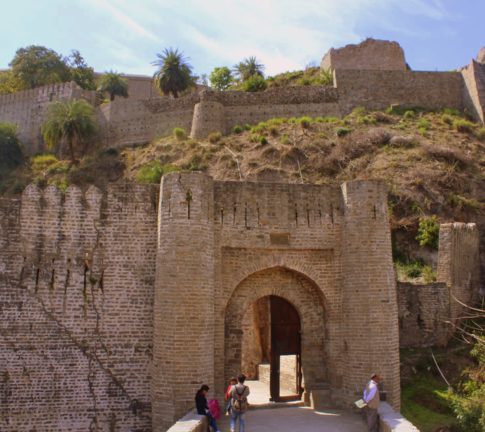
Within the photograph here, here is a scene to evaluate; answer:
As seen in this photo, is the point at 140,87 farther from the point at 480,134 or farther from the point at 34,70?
the point at 480,134

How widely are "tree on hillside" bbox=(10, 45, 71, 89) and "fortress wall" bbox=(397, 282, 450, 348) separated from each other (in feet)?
143

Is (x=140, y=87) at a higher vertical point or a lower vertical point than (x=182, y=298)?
higher

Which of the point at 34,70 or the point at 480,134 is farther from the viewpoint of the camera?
the point at 34,70

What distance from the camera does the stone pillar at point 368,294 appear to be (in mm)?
12117

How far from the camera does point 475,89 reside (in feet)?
137

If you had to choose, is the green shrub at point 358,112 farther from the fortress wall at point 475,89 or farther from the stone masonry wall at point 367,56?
the stone masonry wall at point 367,56

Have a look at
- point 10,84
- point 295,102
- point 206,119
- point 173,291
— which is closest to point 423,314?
point 173,291

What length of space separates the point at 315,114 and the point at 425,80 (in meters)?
9.72

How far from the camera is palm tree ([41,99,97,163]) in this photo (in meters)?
40.0

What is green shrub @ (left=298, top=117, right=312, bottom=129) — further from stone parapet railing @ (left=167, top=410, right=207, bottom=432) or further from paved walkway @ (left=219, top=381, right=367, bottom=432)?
stone parapet railing @ (left=167, top=410, right=207, bottom=432)

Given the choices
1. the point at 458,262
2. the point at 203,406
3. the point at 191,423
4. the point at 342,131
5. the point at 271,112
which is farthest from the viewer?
the point at 271,112

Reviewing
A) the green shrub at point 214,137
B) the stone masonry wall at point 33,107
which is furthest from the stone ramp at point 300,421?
the stone masonry wall at point 33,107

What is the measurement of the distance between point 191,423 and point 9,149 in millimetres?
39240

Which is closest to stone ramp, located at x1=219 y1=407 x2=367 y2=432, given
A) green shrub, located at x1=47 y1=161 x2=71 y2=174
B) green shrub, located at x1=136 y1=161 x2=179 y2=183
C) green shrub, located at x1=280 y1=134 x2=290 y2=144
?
green shrub, located at x1=136 y1=161 x2=179 y2=183
